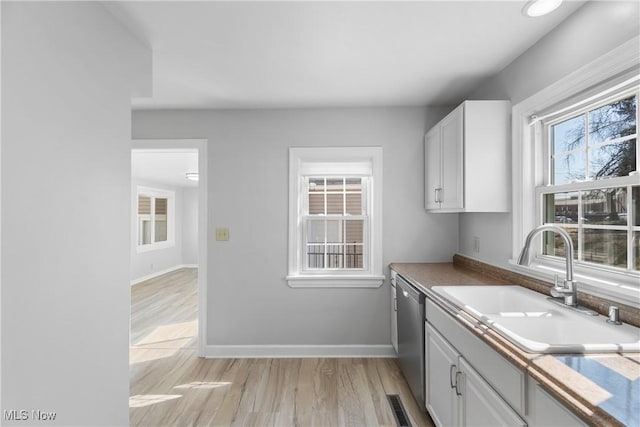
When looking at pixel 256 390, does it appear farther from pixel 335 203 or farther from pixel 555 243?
pixel 555 243

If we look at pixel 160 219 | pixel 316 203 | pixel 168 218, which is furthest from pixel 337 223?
pixel 168 218

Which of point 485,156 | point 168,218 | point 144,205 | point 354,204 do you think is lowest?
point 168,218

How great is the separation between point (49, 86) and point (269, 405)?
2.30m

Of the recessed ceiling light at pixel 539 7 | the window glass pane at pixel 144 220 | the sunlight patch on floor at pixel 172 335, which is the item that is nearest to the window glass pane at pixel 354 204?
the recessed ceiling light at pixel 539 7

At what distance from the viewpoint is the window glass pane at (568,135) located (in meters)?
1.78

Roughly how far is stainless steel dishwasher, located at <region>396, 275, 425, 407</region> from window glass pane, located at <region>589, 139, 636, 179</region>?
118 centimetres

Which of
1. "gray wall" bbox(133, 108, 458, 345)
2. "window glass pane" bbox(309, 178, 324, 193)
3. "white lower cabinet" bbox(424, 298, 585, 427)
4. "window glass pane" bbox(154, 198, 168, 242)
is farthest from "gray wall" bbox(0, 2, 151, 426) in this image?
"window glass pane" bbox(154, 198, 168, 242)

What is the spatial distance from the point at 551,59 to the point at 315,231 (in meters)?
2.30

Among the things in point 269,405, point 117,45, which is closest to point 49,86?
point 117,45

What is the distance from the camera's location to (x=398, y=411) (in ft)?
7.40

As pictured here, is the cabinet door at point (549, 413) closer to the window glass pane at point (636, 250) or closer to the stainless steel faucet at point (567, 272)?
the stainless steel faucet at point (567, 272)

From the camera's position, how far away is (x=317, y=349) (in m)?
3.13

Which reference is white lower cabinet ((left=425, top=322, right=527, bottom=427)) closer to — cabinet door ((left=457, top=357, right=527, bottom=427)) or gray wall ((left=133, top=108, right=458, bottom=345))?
cabinet door ((left=457, top=357, right=527, bottom=427))

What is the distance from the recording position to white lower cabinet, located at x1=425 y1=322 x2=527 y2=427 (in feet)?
4.18
